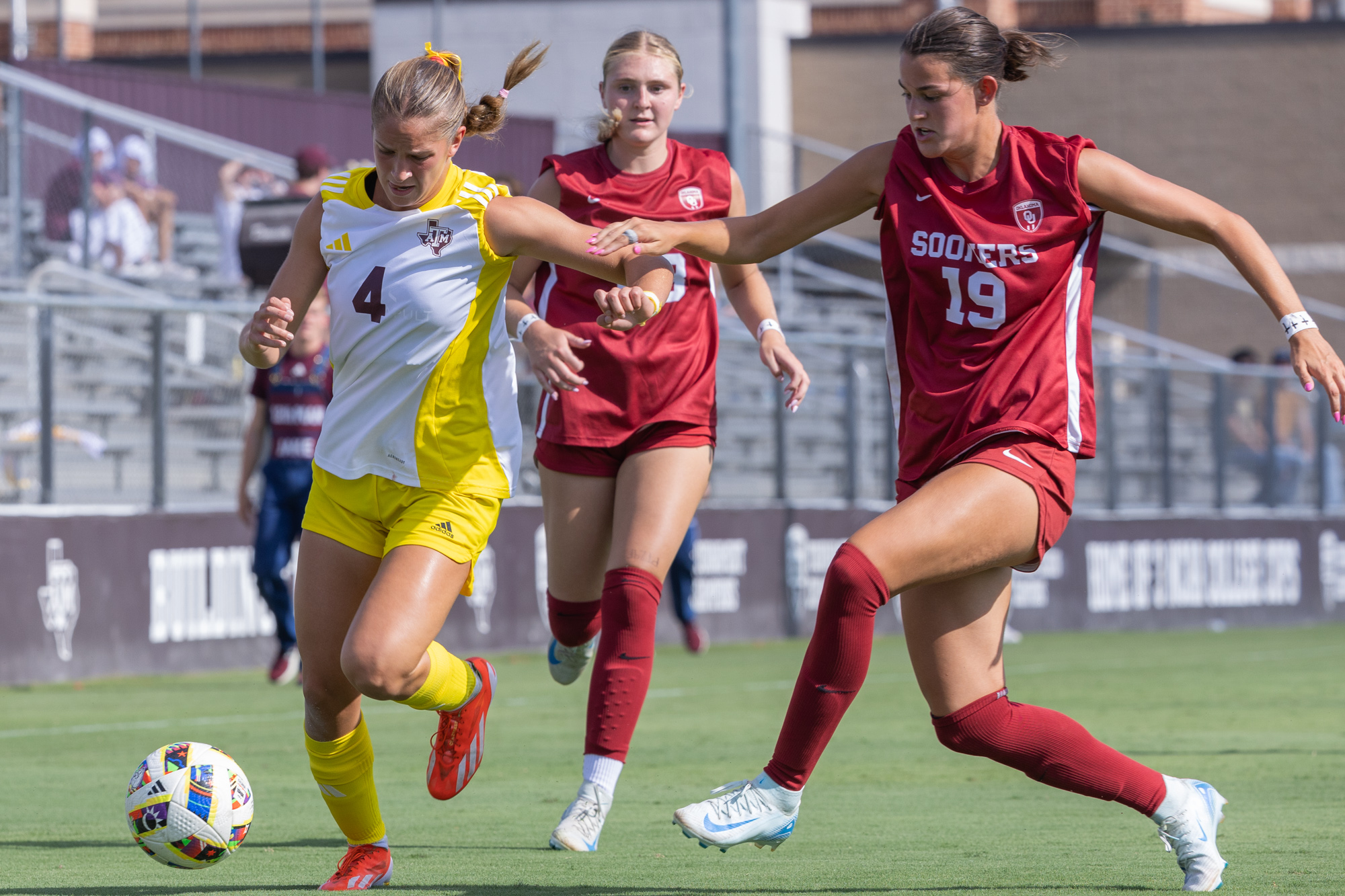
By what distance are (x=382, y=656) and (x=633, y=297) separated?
44.9 inches

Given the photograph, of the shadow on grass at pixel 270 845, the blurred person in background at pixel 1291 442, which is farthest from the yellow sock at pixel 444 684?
the blurred person in background at pixel 1291 442

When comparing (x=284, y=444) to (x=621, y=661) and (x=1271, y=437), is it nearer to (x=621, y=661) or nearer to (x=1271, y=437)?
(x=621, y=661)

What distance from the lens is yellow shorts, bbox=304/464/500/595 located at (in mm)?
5051

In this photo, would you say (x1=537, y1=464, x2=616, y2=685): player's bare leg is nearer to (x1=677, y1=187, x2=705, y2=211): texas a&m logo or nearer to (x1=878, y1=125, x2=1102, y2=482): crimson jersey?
(x1=677, y1=187, x2=705, y2=211): texas a&m logo

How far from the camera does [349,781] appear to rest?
5098 millimetres

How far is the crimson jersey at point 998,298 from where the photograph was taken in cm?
474

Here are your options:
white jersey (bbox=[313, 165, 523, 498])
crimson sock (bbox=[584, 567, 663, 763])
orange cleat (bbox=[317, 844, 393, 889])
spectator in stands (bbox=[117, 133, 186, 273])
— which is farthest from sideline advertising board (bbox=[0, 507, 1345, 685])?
spectator in stands (bbox=[117, 133, 186, 273])

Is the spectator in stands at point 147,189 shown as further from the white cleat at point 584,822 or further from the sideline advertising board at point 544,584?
the white cleat at point 584,822

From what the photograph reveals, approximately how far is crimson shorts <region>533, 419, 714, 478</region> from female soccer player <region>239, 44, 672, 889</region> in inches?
37.0

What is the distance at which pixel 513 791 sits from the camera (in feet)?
23.2

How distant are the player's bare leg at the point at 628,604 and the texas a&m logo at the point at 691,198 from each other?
0.81m

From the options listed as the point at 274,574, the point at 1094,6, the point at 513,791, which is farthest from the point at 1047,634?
the point at 1094,6

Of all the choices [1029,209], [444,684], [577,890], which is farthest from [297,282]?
[1029,209]

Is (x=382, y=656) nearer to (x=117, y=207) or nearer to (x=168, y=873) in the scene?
(x=168, y=873)
